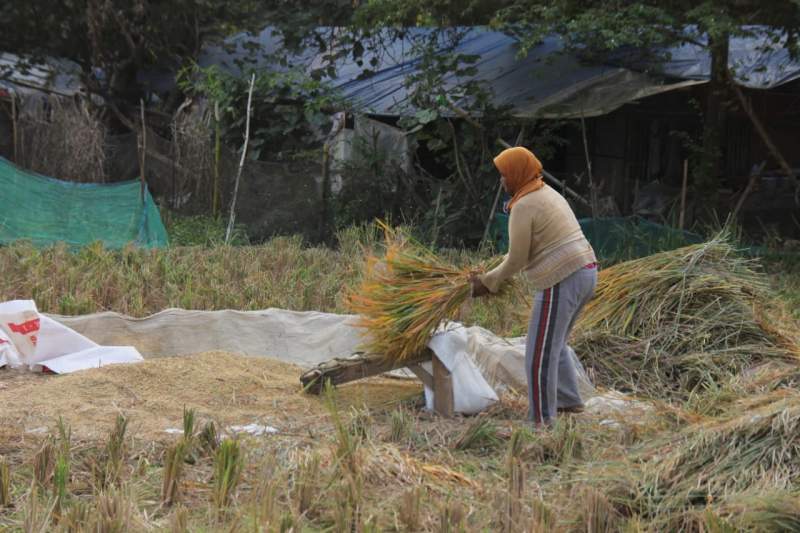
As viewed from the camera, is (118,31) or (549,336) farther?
(118,31)

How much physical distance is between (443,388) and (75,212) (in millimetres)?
6050

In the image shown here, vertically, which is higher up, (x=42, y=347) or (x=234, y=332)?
(x=42, y=347)

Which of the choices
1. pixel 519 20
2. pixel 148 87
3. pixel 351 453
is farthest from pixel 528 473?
pixel 148 87

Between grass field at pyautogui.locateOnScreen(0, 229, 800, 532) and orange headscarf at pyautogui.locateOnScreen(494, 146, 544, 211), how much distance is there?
1.10m

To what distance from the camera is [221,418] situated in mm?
4988

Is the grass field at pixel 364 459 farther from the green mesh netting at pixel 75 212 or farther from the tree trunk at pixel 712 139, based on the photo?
the tree trunk at pixel 712 139

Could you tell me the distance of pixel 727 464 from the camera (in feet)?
12.0

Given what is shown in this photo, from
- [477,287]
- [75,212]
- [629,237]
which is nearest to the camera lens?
[477,287]

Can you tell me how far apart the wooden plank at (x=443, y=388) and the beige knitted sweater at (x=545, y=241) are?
58cm

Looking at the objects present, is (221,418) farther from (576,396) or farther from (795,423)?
(795,423)

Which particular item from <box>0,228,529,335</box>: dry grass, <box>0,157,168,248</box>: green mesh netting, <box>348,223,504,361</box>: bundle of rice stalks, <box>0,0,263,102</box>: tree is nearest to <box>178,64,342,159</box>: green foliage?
<box>0,0,263,102</box>: tree

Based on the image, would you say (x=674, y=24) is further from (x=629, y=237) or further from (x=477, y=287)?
(x=477, y=287)

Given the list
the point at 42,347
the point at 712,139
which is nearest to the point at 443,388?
the point at 42,347

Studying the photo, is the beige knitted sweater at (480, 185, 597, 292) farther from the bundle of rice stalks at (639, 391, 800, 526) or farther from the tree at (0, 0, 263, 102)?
the tree at (0, 0, 263, 102)
